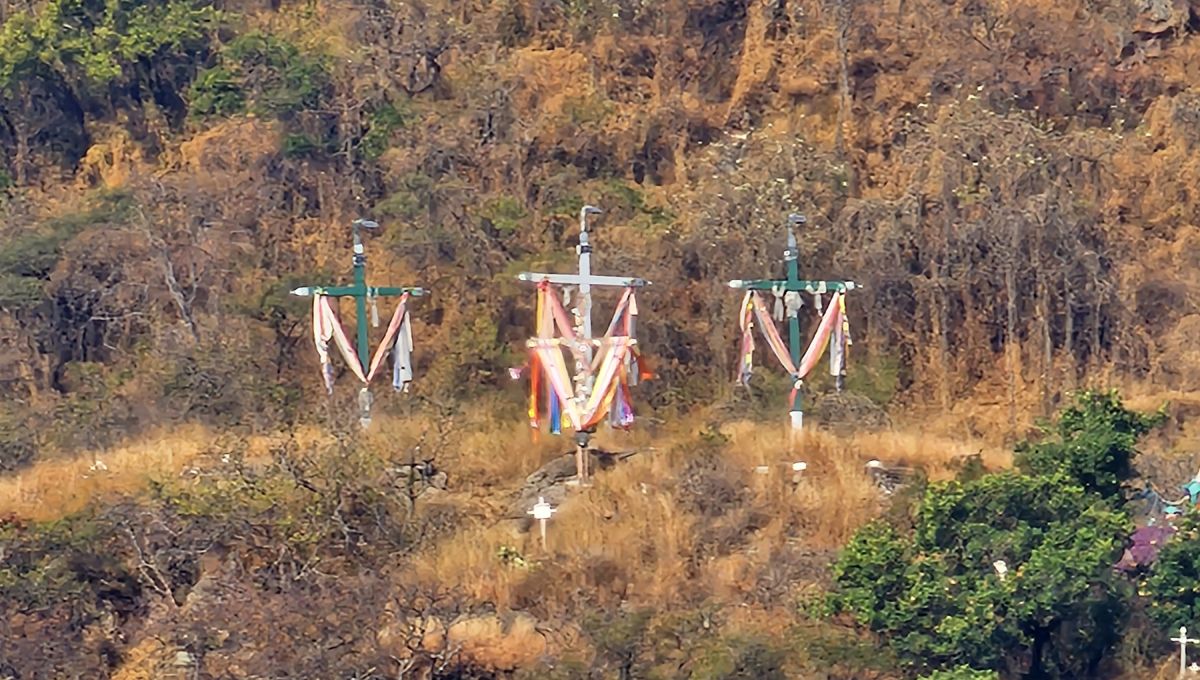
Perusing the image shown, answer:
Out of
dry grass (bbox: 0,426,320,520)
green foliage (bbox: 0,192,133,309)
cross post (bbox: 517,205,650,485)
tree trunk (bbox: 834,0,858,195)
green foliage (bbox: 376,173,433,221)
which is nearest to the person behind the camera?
dry grass (bbox: 0,426,320,520)

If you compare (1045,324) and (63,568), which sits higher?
(1045,324)

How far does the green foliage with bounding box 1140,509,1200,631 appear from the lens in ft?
34.8

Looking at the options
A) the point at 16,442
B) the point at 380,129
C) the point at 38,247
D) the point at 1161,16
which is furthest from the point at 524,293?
the point at 1161,16

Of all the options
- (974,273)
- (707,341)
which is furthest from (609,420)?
(974,273)

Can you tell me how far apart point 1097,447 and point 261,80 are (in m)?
10.6

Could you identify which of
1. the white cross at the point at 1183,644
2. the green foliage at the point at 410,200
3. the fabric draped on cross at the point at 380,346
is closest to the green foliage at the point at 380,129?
the green foliage at the point at 410,200

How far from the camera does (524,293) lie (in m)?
16.6

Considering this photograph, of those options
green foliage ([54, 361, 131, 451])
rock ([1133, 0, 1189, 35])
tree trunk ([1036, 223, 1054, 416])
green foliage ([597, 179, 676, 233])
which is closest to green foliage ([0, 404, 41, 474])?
green foliage ([54, 361, 131, 451])

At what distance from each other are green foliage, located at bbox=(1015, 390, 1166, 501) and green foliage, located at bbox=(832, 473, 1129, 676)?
260mm

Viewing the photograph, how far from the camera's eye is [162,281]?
1728 cm

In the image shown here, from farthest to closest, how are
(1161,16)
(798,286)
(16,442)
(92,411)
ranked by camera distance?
(1161,16)
(92,411)
(16,442)
(798,286)

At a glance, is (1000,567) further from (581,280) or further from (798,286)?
(581,280)

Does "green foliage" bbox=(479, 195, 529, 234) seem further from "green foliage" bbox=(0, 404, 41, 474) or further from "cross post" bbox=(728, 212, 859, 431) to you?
"green foliage" bbox=(0, 404, 41, 474)

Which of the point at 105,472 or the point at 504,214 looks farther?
the point at 504,214
